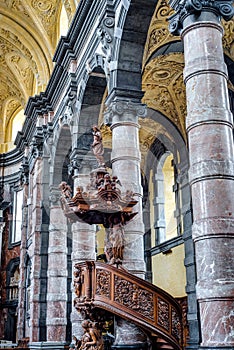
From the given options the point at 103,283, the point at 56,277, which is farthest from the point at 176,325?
the point at 56,277

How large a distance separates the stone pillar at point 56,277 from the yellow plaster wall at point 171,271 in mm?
3254

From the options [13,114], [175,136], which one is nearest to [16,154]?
[13,114]

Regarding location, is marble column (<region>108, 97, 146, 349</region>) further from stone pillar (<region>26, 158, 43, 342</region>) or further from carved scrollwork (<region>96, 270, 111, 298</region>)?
stone pillar (<region>26, 158, 43, 342</region>)

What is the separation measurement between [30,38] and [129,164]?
11.2 metres

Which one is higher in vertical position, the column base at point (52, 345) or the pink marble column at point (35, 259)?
the pink marble column at point (35, 259)

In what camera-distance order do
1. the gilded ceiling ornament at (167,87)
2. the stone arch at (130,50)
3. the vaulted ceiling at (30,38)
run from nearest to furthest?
the stone arch at (130,50), the gilded ceiling ornament at (167,87), the vaulted ceiling at (30,38)

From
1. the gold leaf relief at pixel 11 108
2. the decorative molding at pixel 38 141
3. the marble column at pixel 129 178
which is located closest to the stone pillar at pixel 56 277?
the decorative molding at pixel 38 141

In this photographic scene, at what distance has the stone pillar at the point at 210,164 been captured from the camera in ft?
17.9

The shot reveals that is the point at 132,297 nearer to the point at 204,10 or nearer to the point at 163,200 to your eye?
the point at 204,10

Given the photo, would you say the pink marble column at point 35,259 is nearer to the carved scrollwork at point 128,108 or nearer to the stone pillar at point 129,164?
the stone pillar at point 129,164

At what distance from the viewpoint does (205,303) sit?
552cm

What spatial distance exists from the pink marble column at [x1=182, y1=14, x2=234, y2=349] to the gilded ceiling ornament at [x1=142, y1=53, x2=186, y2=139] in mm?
6378

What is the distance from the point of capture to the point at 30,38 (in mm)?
18781

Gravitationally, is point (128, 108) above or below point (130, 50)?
below
